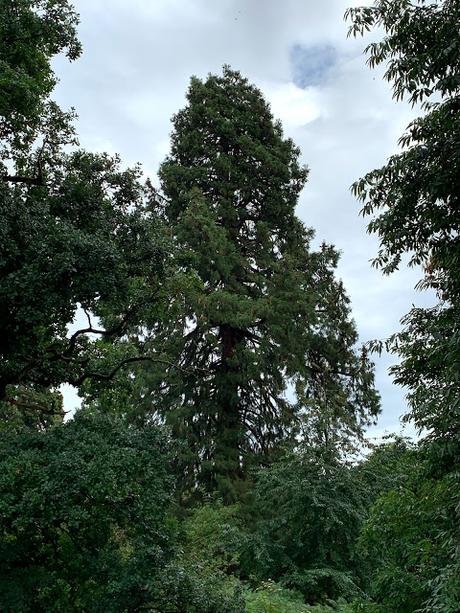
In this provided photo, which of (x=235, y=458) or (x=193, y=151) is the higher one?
(x=193, y=151)

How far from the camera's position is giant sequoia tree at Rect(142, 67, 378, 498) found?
1886cm

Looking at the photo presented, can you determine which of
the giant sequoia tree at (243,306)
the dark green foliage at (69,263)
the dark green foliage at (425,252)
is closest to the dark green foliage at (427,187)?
the dark green foliage at (425,252)

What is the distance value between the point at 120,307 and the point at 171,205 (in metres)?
13.2

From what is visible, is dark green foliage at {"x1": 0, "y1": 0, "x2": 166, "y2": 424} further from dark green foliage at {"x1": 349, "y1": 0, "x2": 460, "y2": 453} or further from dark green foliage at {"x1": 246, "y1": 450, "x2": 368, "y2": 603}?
dark green foliage at {"x1": 246, "y1": 450, "x2": 368, "y2": 603}

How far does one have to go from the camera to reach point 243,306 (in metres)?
18.7

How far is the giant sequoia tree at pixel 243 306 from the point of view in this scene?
18.9 meters

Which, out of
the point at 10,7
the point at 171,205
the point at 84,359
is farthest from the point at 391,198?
the point at 171,205

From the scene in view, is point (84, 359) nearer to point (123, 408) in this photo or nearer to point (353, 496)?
point (123, 408)

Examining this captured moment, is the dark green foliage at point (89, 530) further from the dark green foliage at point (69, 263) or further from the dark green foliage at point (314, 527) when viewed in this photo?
the dark green foliage at point (314, 527)

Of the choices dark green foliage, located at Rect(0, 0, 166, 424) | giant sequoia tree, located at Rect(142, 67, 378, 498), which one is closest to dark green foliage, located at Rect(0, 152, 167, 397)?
dark green foliage, located at Rect(0, 0, 166, 424)

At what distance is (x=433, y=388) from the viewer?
8.11 meters

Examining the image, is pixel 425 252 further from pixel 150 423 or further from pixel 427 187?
pixel 150 423

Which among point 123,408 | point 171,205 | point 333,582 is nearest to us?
point 123,408

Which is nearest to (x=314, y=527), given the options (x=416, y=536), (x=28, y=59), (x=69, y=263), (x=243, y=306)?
(x=416, y=536)
